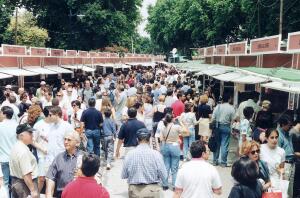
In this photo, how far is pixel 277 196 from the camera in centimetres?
525

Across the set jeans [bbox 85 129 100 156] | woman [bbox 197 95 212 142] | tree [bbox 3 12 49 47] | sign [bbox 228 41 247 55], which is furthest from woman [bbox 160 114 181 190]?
tree [bbox 3 12 49 47]

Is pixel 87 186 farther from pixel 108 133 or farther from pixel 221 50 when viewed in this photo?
pixel 221 50

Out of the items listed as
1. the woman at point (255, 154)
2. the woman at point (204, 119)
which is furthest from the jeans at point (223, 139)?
the woman at point (255, 154)

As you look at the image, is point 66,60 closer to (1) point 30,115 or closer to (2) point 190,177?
(1) point 30,115

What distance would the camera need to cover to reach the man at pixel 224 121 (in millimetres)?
10852

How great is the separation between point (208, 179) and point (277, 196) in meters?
0.82

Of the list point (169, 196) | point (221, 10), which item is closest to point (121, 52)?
point (221, 10)

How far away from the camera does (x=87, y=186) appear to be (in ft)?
14.1

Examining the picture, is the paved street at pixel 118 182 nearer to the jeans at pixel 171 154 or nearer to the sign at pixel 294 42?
the jeans at pixel 171 154

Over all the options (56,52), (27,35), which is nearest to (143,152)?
(56,52)

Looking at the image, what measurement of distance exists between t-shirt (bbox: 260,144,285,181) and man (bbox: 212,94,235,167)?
15.0 ft

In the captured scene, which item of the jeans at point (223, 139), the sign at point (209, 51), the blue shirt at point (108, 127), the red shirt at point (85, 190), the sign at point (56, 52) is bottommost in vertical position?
the jeans at point (223, 139)

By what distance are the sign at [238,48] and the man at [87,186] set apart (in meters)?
15.9

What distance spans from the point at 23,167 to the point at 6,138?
1.72 metres
